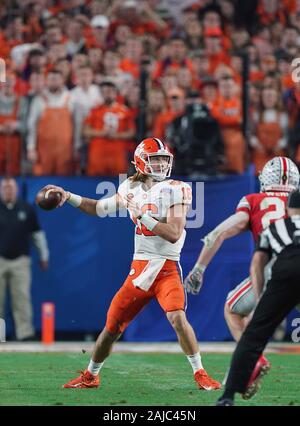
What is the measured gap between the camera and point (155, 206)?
8.45 m

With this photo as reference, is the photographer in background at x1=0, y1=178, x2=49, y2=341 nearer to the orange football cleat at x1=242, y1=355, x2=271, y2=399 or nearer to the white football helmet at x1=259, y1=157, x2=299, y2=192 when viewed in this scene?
the white football helmet at x1=259, y1=157, x2=299, y2=192

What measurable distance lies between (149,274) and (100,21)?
7190 millimetres

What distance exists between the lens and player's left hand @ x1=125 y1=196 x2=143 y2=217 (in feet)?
26.8

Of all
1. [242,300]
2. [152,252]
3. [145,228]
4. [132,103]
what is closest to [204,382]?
[242,300]

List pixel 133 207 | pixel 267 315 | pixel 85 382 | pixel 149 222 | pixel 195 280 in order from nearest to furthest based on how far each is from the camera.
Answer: pixel 267 315, pixel 149 222, pixel 133 207, pixel 85 382, pixel 195 280

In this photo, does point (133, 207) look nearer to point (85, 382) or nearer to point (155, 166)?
point (155, 166)

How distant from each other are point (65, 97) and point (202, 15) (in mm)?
2898

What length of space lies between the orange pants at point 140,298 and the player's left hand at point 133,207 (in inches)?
19.0

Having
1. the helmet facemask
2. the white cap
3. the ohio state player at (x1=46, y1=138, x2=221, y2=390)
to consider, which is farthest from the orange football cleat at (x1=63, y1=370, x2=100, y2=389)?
the white cap

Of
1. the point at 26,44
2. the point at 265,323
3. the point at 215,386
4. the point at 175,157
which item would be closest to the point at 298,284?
the point at 265,323

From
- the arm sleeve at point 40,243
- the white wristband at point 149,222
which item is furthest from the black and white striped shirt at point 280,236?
the arm sleeve at point 40,243

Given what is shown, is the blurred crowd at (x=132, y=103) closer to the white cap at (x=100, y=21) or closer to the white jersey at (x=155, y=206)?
the white cap at (x=100, y=21)

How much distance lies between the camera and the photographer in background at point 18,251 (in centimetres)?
1330

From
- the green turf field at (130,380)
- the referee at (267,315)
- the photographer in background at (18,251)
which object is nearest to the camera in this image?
the referee at (267,315)
